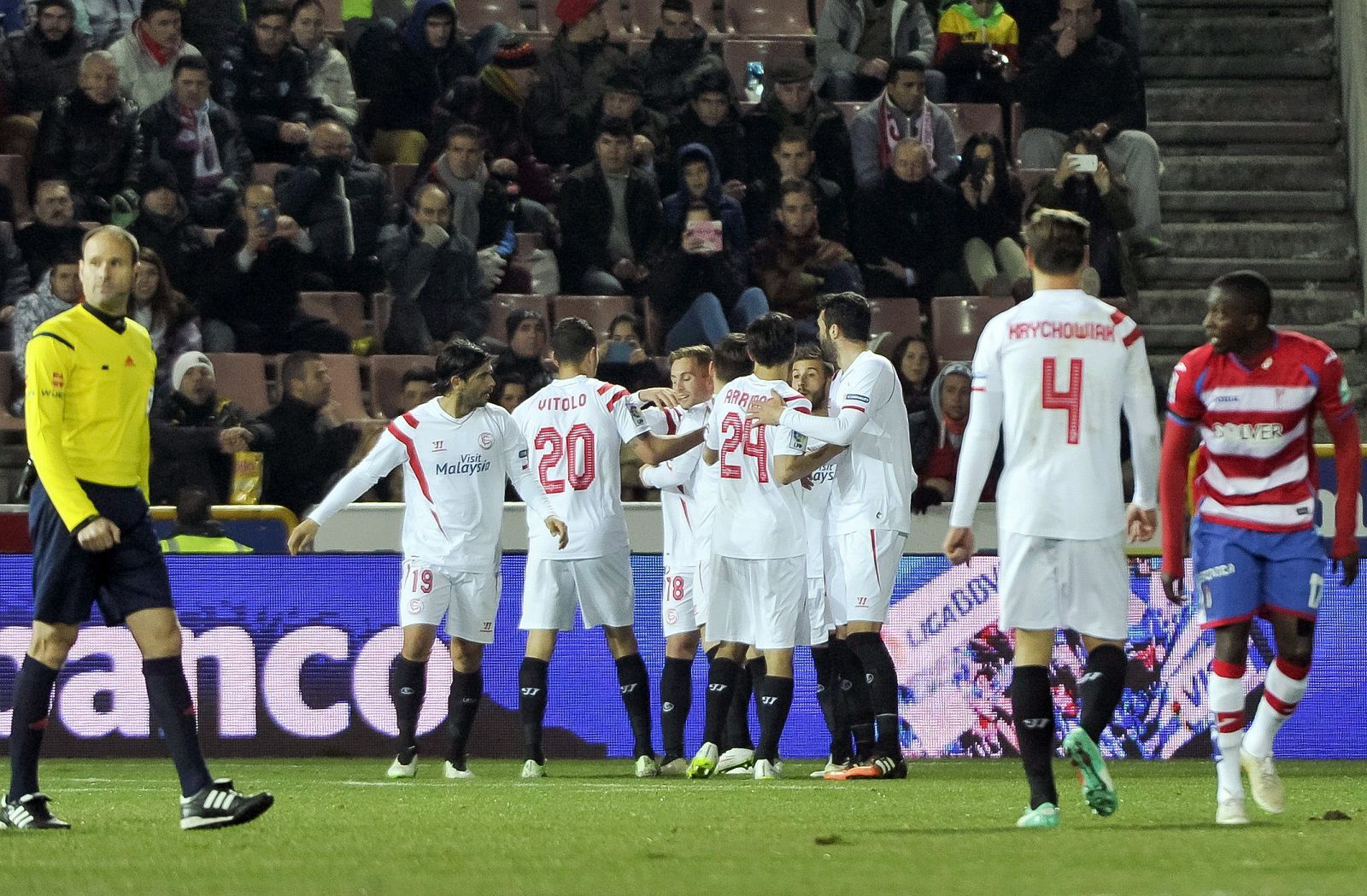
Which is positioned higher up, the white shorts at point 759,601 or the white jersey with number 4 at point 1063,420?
the white jersey with number 4 at point 1063,420

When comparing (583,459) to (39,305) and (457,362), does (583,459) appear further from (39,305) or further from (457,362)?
(39,305)

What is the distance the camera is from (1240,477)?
263 inches

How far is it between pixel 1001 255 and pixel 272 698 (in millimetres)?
7239

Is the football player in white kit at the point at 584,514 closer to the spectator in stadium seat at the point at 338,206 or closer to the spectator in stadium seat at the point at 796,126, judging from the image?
the spectator in stadium seat at the point at 338,206

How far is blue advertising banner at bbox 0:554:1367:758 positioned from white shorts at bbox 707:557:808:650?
1.76 m

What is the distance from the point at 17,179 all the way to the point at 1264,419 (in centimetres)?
1102

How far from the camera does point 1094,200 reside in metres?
16.4

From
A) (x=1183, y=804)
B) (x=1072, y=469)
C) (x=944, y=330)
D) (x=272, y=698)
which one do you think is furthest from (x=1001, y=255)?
(x=1072, y=469)

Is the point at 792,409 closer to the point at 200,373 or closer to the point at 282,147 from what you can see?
the point at 200,373

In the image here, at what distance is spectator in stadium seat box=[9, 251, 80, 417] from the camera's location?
45.1ft

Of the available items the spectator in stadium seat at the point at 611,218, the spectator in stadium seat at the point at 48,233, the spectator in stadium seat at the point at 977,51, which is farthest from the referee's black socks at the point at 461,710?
the spectator in stadium seat at the point at 977,51

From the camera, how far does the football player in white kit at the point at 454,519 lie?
32.8ft

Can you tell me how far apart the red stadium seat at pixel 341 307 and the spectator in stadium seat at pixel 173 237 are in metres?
0.81

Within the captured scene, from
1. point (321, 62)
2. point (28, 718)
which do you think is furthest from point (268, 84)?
point (28, 718)
